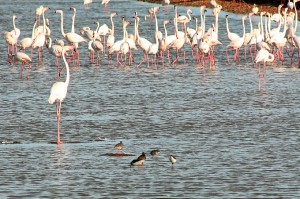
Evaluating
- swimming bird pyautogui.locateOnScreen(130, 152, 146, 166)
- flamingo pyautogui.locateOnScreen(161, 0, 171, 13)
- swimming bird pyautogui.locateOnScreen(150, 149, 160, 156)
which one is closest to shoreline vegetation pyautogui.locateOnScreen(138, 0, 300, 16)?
flamingo pyautogui.locateOnScreen(161, 0, 171, 13)

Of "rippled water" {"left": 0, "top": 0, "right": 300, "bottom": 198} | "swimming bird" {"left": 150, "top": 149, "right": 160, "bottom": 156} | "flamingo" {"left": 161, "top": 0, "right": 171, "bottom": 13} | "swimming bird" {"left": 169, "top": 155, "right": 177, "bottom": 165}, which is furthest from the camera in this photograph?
"flamingo" {"left": 161, "top": 0, "right": 171, "bottom": 13}

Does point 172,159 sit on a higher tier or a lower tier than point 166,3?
lower

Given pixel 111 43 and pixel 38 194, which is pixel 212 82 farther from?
pixel 38 194

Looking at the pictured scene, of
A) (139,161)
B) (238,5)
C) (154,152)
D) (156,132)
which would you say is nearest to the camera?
(139,161)

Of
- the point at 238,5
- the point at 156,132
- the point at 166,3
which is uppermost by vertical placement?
the point at 166,3

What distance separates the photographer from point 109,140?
1566 centimetres

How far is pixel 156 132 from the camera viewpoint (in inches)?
645

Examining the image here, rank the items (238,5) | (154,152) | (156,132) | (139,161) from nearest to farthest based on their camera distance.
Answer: (139,161)
(154,152)
(156,132)
(238,5)

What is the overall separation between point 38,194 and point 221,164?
2.76 metres

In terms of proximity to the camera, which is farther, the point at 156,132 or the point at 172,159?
the point at 156,132

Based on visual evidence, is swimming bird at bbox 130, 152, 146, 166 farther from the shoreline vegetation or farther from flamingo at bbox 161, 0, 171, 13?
flamingo at bbox 161, 0, 171, 13

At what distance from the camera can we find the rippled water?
12500mm

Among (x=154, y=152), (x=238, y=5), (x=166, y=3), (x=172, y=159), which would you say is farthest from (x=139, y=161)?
(x=238, y=5)

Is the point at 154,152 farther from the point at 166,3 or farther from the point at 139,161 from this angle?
the point at 166,3
